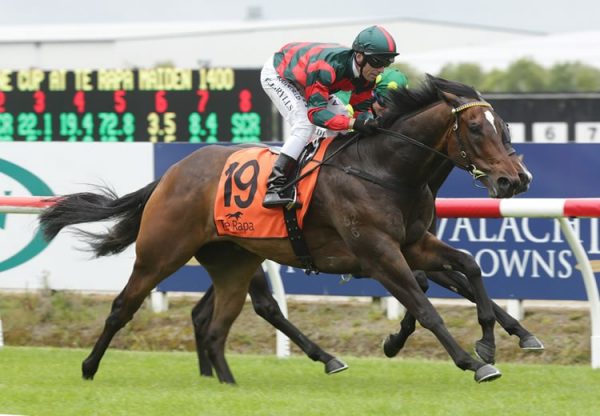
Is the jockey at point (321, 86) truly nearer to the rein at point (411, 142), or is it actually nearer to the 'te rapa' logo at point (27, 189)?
the rein at point (411, 142)

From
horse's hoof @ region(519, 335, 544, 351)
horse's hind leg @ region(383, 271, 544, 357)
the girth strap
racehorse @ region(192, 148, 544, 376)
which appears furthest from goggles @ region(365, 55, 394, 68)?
horse's hoof @ region(519, 335, 544, 351)

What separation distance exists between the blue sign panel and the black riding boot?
2069mm

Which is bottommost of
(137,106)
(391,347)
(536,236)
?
(137,106)

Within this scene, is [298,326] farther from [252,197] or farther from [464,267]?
[464,267]

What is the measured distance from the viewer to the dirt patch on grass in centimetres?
777

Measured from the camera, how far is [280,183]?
6.03 m

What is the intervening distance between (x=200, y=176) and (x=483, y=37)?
5458cm

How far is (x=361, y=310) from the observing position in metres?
8.36

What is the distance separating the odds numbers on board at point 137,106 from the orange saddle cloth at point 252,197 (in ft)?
20.6

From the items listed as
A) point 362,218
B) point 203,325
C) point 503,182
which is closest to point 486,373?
point 503,182

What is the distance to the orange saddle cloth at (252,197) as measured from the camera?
6.05 m

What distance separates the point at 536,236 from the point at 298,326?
173 centimetres

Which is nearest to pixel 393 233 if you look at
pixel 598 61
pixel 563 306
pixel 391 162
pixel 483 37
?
pixel 391 162

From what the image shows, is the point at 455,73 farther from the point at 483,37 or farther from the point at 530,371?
the point at 530,371
